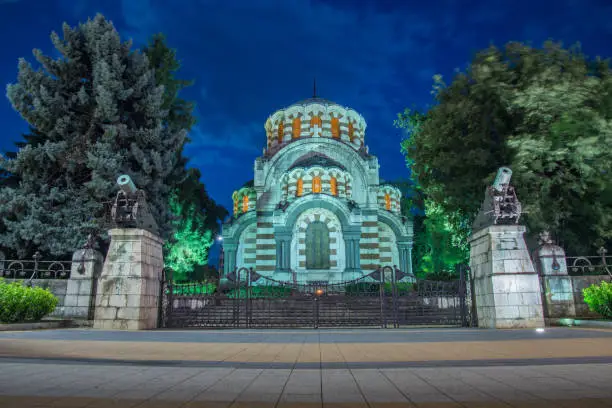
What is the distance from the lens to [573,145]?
1347cm

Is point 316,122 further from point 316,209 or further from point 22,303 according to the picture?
point 22,303

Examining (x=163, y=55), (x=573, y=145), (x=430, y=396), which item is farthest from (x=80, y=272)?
(x=573, y=145)

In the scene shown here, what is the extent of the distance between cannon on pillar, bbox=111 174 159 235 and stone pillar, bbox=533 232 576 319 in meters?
11.5

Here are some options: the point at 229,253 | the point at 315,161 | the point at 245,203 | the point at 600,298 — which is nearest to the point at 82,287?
the point at 600,298

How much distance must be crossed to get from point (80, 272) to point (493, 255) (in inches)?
458

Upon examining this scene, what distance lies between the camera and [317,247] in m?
28.2

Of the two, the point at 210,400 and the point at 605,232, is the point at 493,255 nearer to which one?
the point at 605,232

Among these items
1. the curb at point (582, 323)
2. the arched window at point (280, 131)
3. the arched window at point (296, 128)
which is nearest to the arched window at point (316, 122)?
the arched window at point (296, 128)

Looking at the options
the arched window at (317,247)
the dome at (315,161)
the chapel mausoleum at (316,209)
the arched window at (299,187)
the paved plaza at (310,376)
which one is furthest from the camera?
the dome at (315,161)

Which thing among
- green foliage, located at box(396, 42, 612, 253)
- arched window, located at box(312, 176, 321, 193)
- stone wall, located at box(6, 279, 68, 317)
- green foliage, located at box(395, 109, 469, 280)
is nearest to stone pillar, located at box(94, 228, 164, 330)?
stone wall, located at box(6, 279, 68, 317)

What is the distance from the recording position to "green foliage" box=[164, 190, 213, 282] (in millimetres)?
21281

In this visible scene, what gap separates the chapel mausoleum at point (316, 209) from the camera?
27.6 m

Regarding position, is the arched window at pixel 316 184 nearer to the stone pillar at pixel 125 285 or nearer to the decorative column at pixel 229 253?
the decorative column at pixel 229 253

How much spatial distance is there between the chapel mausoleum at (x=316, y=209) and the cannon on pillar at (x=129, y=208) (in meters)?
16.0
